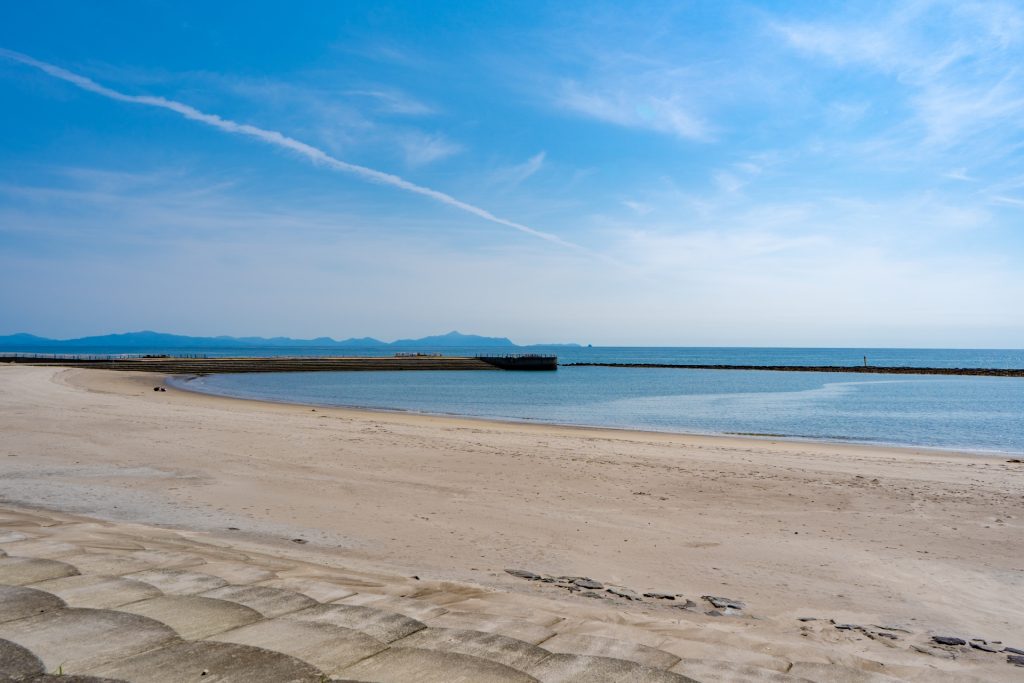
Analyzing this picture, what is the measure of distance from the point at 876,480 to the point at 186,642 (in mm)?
14147

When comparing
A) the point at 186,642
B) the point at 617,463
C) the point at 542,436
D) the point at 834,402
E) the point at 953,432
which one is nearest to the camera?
the point at 186,642

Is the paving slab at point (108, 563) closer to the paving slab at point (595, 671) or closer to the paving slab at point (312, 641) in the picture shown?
the paving slab at point (312, 641)

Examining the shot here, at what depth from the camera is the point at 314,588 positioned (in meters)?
5.40

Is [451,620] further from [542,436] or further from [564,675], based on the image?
[542,436]

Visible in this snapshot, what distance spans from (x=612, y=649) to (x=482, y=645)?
34.8 inches

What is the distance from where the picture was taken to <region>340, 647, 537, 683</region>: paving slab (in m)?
3.78

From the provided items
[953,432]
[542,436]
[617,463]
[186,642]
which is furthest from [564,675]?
[953,432]

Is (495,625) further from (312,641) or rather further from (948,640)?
(948,640)

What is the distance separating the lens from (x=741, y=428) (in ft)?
94.4

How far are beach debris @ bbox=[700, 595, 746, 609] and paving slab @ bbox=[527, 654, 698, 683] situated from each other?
2.46 metres

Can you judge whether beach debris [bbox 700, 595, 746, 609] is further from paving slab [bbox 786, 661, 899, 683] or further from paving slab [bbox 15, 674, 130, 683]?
paving slab [bbox 15, 674, 130, 683]

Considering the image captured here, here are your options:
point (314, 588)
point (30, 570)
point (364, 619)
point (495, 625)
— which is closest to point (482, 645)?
Answer: point (495, 625)

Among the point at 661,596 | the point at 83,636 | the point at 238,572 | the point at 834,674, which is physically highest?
the point at 83,636

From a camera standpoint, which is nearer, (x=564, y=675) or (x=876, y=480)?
(x=564, y=675)
